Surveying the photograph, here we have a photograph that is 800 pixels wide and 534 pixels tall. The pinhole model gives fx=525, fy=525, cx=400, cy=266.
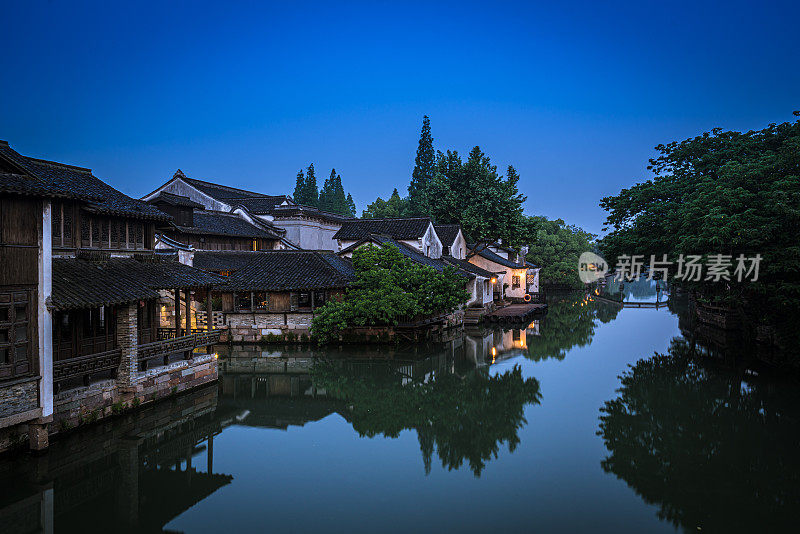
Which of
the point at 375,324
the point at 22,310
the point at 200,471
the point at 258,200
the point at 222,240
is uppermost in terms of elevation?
the point at 258,200

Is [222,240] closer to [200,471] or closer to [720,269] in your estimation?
[200,471]

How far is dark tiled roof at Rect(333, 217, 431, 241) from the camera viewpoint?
41.7 meters

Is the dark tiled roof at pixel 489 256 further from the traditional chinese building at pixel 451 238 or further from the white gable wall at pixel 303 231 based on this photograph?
the white gable wall at pixel 303 231

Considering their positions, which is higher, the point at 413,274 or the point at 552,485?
the point at 413,274

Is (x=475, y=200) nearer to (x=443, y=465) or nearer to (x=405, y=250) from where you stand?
(x=405, y=250)

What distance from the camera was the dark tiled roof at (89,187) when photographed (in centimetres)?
1722

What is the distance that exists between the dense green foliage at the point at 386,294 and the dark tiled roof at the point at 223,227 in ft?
33.1

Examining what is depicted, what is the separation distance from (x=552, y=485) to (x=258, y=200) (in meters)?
42.0

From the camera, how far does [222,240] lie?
35.6m

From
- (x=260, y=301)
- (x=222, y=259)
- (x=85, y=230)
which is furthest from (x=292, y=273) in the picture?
(x=85, y=230)

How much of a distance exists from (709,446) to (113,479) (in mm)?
14688

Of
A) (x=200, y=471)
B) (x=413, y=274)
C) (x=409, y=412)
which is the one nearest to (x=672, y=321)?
(x=413, y=274)

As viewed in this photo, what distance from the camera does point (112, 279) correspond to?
16031 millimetres

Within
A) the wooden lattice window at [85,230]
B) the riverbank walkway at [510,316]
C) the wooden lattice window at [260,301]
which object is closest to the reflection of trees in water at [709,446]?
the wooden lattice window at [85,230]
